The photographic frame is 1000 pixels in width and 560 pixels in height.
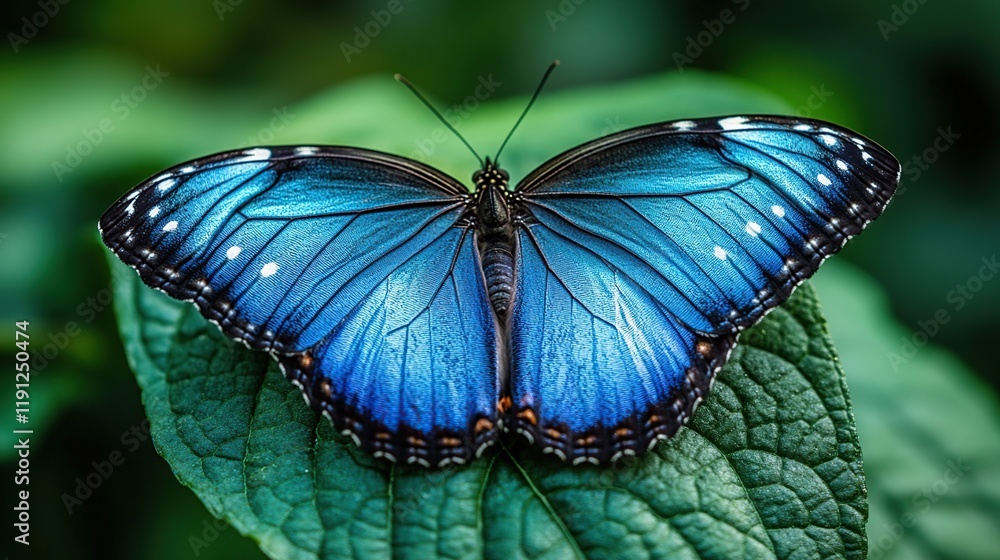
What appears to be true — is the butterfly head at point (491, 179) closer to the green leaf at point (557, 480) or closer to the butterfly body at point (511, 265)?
the butterfly body at point (511, 265)

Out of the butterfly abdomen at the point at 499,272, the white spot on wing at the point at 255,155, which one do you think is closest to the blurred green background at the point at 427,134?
the white spot on wing at the point at 255,155

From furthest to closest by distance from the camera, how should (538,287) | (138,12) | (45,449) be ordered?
(138,12), (45,449), (538,287)

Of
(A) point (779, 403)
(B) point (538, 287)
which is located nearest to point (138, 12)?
(B) point (538, 287)

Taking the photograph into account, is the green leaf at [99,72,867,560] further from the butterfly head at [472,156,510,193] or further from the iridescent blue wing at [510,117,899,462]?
the butterfly head at [472,156,510,193]

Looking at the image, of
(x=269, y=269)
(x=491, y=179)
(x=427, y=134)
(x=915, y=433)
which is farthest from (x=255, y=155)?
(x=915, y=433)

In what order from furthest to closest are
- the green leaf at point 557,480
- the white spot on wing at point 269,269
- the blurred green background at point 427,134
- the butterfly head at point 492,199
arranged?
the blurred green background at point 427,134 → the butterfly head at point 492,199 → the white spot on wing at point 269,269 → the green leaf at point 557,480

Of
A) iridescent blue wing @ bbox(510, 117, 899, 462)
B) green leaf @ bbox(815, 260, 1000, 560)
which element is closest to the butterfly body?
iridescent blue wing @ bbox(510, 117, 899, 462)

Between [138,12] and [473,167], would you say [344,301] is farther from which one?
[138,12]
